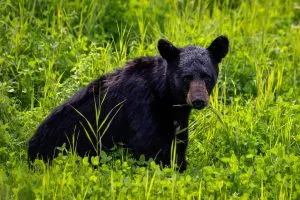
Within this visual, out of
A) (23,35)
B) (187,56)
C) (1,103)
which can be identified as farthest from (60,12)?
(187,56)

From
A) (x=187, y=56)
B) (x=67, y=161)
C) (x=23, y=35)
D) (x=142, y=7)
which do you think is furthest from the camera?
(x=142, y=7)

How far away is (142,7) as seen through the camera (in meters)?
10.3

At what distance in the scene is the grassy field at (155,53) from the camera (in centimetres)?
668

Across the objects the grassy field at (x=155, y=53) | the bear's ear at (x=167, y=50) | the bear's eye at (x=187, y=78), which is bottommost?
the grassy field at (x=155, y=53)

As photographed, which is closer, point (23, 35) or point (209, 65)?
point (209, 65)

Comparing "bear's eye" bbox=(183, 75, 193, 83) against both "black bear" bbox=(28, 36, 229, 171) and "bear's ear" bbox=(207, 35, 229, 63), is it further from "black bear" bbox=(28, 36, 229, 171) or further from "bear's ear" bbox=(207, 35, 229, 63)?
"bear's ear" bbox=(207, 35, 229, 63)

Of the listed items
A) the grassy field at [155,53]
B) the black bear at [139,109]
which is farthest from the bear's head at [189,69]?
the grassy field at [155,53]

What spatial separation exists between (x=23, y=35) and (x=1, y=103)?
145cm

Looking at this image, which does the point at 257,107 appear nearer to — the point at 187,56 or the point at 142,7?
the point at 187,56

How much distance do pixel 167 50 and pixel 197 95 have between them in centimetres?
54

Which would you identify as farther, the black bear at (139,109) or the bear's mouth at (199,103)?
the black bear at (139,109)

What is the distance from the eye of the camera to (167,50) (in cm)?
757

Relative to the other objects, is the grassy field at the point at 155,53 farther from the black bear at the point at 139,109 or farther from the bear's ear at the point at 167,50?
the bear's ear at the point at 167,50

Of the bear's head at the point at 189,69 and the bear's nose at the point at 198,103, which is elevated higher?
the bear's head at the point at 189,69
